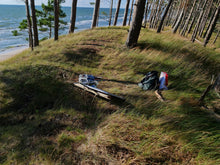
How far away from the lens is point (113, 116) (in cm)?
276

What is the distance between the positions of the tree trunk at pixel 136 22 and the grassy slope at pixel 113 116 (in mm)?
1379

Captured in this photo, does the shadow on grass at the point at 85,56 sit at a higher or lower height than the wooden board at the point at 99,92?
higher

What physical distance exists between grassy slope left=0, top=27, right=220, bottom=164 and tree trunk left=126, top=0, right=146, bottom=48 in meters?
1.38

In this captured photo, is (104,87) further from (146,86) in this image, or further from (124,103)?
(146,86)

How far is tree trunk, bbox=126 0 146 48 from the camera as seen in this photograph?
20.1 feet

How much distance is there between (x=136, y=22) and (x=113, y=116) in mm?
5504

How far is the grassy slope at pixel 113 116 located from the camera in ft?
6.68

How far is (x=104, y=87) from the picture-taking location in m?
4.08

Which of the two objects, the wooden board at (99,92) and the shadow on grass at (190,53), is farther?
the shadow on grass at (190,53)

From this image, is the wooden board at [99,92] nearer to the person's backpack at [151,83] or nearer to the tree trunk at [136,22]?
the person's backpack at [151,83]

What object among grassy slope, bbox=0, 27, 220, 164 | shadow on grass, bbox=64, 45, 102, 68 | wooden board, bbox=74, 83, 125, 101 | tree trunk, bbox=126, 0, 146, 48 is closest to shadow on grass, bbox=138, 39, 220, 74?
grassy slope, bbox=0, 27, 220, 164

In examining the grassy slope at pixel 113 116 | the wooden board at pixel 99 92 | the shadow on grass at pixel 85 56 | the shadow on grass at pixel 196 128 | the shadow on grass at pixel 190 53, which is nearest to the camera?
the shadow on grass at pixel 196 128

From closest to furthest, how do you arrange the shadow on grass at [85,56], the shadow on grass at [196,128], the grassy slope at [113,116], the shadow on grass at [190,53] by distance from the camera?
1. the shadow on grass at [196,128]
2. the grassy slope at [113,116]
3. the shadow on grass at [190,53]
4. the shadow on grass at [85,56]

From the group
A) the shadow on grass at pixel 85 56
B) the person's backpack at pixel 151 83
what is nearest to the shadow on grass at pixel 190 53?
the person's backpack at pixel 151 83
